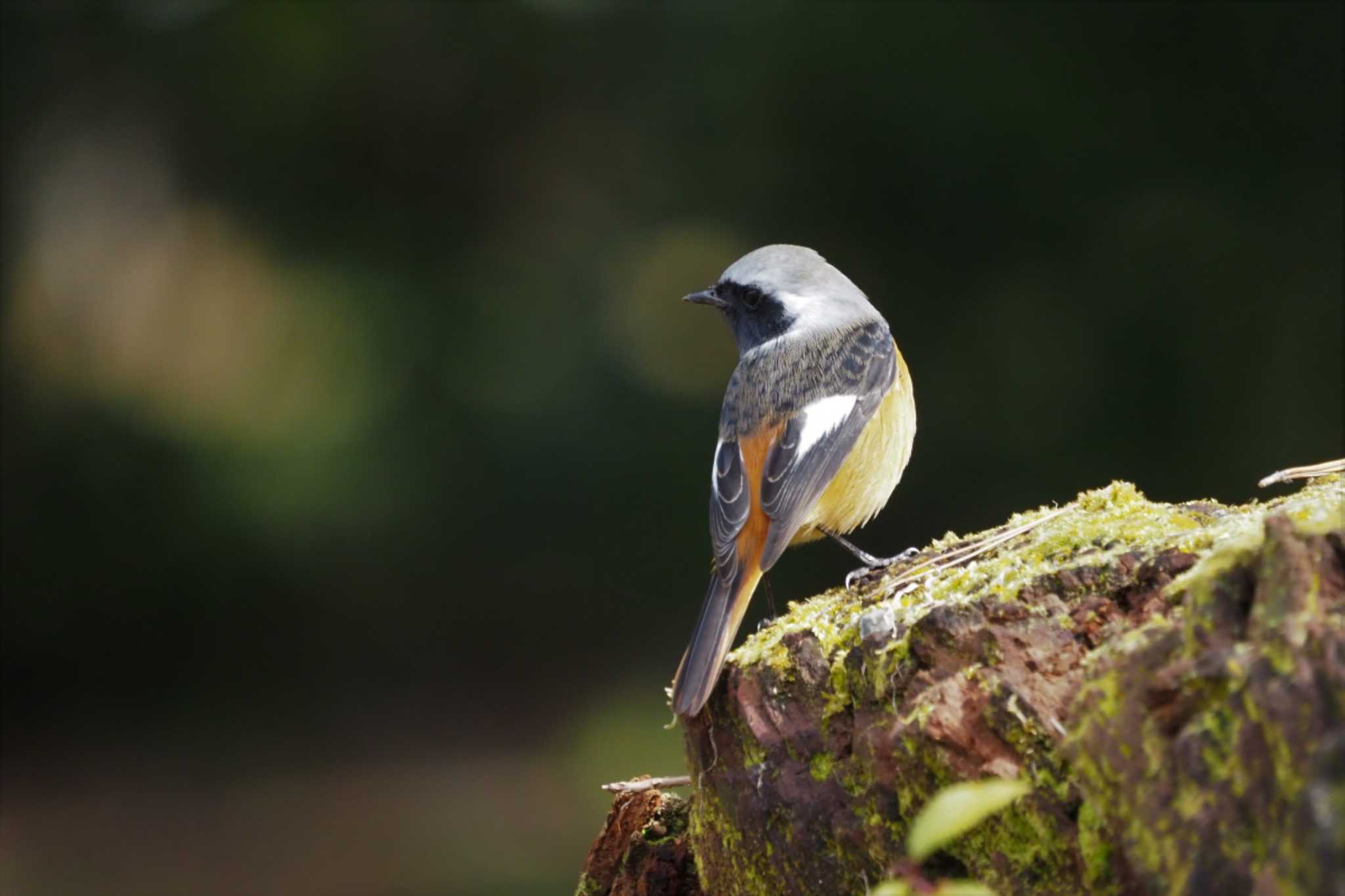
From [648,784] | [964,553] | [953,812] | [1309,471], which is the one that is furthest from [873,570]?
[953,812]

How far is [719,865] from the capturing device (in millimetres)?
2555

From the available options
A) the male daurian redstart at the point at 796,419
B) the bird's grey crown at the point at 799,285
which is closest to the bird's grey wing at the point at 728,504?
the male daurian redstart at the point at 796,419

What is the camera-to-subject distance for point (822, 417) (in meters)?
3.90

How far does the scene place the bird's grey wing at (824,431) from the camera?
362 centimetres

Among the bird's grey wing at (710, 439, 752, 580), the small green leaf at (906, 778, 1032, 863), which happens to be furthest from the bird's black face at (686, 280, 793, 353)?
the small green leaf at (906, 778, 1032, 863)

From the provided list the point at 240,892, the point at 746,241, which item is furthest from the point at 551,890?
the point at 746,241

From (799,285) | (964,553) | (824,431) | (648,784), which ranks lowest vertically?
(648,784)

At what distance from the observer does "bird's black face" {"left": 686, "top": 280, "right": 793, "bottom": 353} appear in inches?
178

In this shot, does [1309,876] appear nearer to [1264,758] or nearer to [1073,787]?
[1264,758]

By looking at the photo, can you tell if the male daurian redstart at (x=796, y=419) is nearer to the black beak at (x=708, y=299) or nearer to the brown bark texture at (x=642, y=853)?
the black beak at (x=708, y=299)

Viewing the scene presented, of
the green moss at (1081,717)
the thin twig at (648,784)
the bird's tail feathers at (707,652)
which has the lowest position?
the green moss at (1081,717)

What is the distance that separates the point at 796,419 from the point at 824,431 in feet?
0.33

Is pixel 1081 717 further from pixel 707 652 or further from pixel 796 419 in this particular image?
pixel 796 419

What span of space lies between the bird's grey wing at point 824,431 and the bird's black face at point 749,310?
0.99 ft
